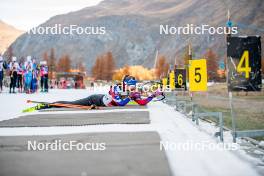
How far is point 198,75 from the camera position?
300 inches

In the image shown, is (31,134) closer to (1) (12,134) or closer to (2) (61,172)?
(1) (12,134)

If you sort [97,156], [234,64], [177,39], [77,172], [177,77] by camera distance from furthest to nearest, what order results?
1. [177,39]
2. [177,77]
3. [234,64]
4. [97,156]
5. [77,172]

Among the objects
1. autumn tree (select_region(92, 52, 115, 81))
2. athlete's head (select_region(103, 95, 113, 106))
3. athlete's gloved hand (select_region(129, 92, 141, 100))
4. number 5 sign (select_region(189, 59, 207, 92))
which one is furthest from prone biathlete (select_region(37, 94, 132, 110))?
autumn tree (select_region(92, 52, 115, 81))

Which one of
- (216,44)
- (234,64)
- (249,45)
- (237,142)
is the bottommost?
(237,142)

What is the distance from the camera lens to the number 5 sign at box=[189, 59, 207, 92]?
739cm

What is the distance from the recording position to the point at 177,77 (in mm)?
13258

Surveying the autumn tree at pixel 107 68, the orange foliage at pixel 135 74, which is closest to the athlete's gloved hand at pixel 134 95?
the orange foliage at pixel 135 74

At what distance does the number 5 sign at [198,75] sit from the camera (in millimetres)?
7391

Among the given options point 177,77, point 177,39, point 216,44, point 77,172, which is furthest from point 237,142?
point 177,39

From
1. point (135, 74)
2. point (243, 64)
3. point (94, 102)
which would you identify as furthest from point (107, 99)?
point (135, 74)

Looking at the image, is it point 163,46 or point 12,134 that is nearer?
point 12,134

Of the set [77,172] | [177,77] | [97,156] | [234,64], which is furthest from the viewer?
[177,77]

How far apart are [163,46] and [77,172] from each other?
19737 cm

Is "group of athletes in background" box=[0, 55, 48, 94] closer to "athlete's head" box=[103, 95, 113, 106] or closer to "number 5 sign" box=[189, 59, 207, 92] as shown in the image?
"athlete's head" box=[103, 95, 113, 106]
